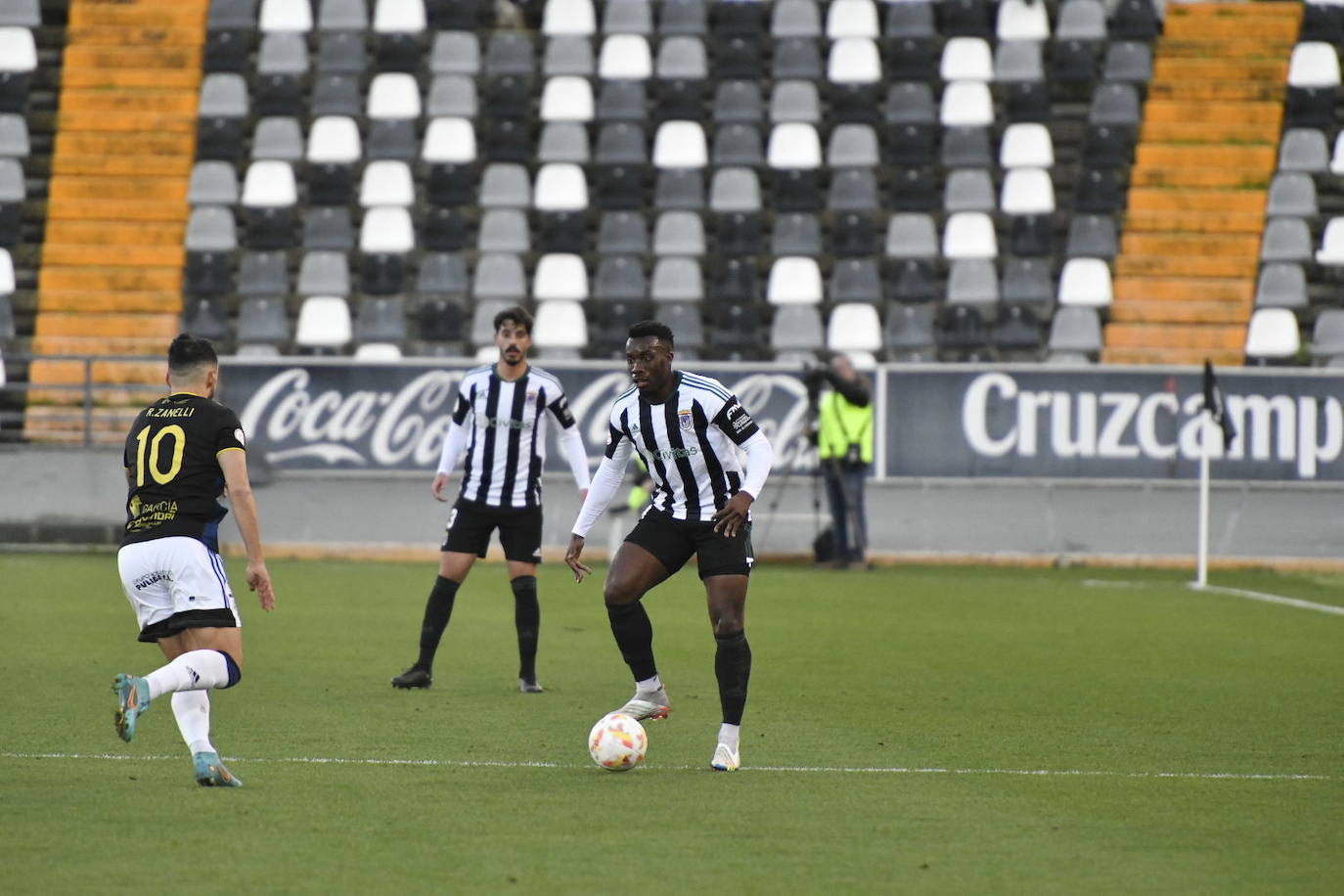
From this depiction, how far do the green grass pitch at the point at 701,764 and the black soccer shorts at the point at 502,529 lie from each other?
72 centimetres

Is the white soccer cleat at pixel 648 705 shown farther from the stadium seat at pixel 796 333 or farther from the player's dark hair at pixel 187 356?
the stadium seat at pixel 796 333

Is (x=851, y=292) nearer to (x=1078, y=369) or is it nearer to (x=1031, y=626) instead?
(x=1078, y=369)

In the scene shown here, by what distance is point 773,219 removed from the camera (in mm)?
23344

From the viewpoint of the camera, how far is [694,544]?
26.3ft

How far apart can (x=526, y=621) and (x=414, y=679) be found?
2.18 feet

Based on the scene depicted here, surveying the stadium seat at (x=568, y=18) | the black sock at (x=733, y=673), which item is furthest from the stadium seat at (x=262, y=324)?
the black sock at (x=733, y=673)

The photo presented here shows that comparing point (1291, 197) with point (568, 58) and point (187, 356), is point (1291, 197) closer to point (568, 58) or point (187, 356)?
point (568, 58)

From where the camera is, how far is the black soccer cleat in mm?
10000

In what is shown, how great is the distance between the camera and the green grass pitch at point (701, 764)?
552cm

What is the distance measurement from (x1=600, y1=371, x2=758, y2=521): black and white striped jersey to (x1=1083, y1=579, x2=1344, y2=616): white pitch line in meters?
8.87

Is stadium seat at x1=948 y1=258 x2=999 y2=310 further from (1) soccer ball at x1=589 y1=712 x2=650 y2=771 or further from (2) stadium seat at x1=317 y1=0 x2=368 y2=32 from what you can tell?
(1) soccer ball at x1=589 y1=712 x2=650 y2=771

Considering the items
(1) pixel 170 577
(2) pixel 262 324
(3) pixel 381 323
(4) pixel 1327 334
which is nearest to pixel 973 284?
(4) pixel 1327 334

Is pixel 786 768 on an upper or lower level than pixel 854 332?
lower

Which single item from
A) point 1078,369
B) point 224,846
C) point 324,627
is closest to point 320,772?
point 224,846
